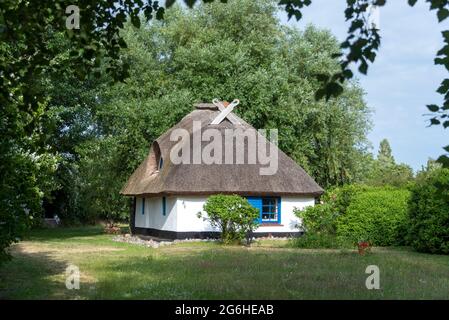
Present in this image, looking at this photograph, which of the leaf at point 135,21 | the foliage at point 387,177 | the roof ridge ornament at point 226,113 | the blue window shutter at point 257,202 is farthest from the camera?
the foliage at point 387,177

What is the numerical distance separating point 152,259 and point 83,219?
3122 cm

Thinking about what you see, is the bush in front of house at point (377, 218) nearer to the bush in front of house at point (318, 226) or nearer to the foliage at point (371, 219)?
the foliage at point (371, 219)

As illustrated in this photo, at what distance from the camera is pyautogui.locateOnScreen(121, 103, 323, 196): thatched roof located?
973 inches

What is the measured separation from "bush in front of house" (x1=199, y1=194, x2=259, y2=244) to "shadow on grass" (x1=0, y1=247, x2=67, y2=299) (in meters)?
7.41

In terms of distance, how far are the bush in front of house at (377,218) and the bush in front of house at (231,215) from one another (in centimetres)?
377

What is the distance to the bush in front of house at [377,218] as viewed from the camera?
21.4m

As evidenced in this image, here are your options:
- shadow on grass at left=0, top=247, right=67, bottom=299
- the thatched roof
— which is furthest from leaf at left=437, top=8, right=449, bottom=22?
the thatched roof

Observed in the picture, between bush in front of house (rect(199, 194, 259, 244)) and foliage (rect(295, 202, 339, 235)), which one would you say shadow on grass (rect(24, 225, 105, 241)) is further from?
foliage (rect(295, 202, 339, 235))

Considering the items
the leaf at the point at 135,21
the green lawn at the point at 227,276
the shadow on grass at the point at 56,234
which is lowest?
the green lawn at the point at 227,276

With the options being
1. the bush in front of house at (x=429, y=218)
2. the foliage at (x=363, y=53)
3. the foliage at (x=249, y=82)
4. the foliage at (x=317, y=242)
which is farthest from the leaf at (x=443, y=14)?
the foliage at (x=249, y=82)

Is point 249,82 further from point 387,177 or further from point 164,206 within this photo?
point 387,177

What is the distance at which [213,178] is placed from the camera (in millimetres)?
25234

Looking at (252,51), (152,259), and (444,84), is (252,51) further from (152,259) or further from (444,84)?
(444,84)
